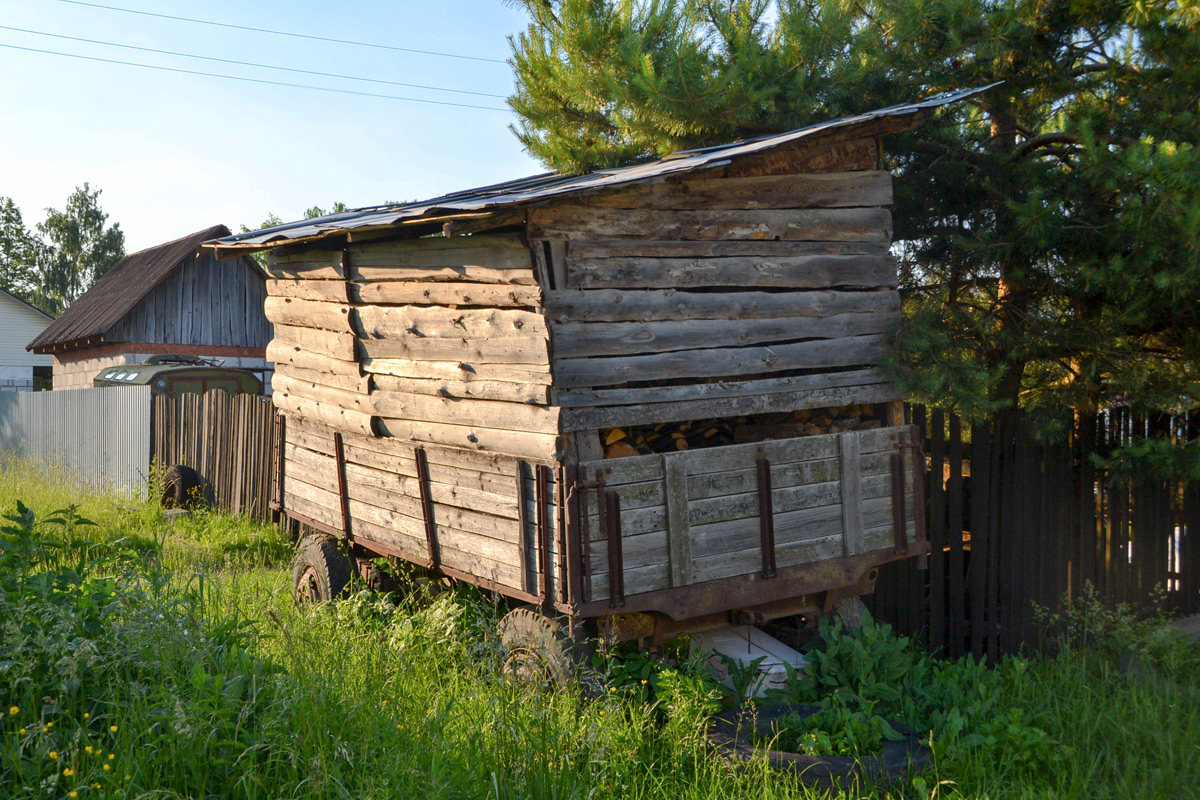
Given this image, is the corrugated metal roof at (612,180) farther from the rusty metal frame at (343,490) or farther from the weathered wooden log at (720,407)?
the rusty metal frame at (343,490)

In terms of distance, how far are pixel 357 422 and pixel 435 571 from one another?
1.29 meters

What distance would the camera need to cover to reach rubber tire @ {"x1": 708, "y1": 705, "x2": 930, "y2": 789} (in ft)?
14.4

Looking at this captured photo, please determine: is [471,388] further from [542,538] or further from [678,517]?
[678,517]

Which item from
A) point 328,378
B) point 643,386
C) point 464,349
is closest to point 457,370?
point 464,349

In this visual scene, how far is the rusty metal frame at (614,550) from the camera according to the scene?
16.4 ft

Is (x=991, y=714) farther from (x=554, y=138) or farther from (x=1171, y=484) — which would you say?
(x=554, y=138)

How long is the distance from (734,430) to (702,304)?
3.82 feet

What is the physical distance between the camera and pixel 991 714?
526cm

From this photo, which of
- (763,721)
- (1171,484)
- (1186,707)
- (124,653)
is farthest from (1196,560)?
(124,653)

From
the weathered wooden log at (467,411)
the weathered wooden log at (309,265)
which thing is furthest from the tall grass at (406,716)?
the weathered wooden log at (309,265)

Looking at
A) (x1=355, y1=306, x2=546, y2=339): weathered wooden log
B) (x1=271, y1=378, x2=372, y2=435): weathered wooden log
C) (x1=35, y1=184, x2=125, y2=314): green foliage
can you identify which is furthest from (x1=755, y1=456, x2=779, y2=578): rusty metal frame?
(x1=35, y1=184, x2=125, y2=314): green foliage

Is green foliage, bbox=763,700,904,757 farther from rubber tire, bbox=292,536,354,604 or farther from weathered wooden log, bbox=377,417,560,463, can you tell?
rubber tire, bbox=292,536,354,604

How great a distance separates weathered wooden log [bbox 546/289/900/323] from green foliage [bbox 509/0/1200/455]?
16.5 inches

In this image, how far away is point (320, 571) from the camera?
23.4ft
